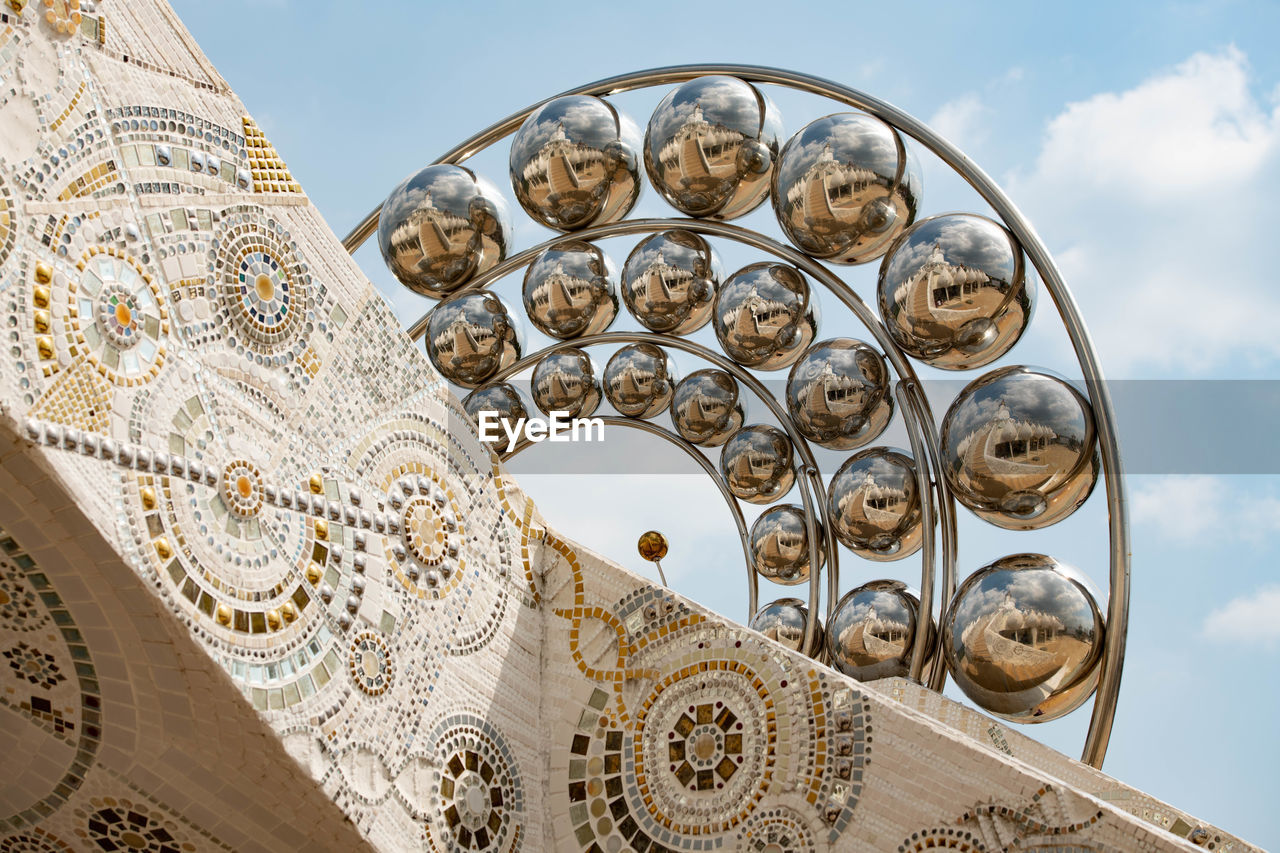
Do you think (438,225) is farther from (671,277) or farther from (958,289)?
(958,289)

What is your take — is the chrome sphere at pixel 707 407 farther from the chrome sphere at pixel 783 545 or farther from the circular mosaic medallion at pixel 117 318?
the circular mosaic medallion at pixel 117 318

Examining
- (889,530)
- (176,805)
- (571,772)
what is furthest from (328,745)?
(889,530)

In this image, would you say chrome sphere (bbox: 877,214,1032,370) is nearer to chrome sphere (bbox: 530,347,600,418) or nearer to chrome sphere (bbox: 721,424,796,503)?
chrome sphere (bbox: 721,424,796,503)

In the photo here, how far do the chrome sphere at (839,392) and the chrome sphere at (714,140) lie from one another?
597 millimetres

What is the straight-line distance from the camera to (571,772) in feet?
7.90

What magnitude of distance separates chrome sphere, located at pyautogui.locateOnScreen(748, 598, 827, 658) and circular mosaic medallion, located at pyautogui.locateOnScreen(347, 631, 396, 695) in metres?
2.60

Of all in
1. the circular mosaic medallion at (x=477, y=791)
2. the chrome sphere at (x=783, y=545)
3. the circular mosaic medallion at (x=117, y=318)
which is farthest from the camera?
the chrome sphere at (x=783, y=545)

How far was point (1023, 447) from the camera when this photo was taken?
293 cm

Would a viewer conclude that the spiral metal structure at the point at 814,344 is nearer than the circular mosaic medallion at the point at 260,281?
No

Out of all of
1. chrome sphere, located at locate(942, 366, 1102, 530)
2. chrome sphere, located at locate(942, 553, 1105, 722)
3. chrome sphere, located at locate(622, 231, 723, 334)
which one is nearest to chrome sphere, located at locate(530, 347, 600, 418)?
chrome sphere, located at locate(622, 231, 723, 334)

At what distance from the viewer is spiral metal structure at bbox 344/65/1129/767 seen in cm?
296

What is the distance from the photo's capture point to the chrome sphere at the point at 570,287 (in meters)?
4.49

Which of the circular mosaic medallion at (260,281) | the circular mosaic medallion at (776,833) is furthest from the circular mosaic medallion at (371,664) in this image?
the circular mosaic medallion at (776,833)

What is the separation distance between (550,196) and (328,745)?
2561mm
